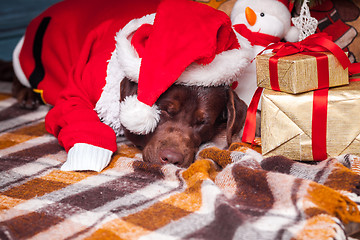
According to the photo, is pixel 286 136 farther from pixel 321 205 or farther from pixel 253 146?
pixel 321 205

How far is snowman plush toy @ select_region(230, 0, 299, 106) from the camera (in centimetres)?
225

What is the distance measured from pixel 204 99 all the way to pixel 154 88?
0.35 m

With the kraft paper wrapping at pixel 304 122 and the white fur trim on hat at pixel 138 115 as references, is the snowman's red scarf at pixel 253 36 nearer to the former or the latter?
the kraft paper wrapping at pixel 304 122

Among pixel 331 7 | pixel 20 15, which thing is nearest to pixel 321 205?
pixel 331 7

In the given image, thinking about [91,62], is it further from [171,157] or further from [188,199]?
[188,199]

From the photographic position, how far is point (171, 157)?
1.85 m

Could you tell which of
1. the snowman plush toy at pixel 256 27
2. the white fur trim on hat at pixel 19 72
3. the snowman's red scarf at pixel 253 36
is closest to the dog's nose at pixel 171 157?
the snowman plush toy at pixel 256 27

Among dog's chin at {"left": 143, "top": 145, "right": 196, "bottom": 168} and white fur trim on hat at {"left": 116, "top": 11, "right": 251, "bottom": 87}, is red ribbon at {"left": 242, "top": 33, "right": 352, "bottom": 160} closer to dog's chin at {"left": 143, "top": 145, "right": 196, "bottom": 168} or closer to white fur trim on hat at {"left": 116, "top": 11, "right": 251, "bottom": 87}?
white fur trim on hat at {"left": 116, "top": 11, "right": 251, "bottom": 87}

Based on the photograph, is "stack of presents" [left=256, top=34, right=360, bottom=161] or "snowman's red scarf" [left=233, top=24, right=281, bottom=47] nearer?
"stack of presents" [left=256, top=34, right=360, bottom=161]

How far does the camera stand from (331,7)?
237 cm

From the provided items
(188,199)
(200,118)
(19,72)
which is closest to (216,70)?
(200,118)

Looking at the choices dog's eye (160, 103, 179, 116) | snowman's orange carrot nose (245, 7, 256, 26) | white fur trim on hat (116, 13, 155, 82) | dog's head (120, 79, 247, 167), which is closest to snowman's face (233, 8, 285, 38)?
snowman's orange carrot nose (245, 7, 256, 26)

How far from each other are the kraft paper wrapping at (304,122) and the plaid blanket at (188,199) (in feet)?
0.28

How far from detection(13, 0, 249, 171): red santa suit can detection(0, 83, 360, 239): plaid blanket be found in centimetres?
18
